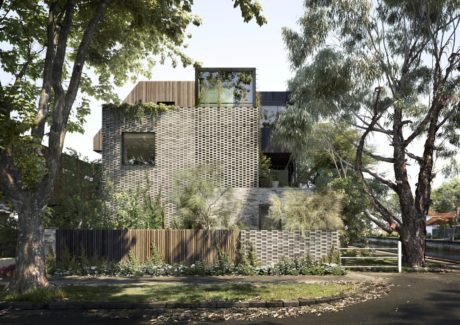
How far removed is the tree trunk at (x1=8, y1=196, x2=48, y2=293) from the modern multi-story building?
7.96m

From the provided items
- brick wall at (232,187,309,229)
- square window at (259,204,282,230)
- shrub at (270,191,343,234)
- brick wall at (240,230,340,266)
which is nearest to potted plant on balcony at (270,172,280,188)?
brick wall at (232,187,309,229)

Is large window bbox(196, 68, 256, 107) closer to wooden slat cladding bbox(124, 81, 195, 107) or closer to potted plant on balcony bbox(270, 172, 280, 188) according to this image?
potted plant on balcony bbox(270, 172, 280, 188)

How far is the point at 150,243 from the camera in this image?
16.5 meters

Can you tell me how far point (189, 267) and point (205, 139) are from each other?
6.20m

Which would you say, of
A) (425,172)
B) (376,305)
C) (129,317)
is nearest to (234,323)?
(129,317)

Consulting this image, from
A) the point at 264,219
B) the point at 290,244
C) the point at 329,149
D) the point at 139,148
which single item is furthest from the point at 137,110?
the point at 329,149

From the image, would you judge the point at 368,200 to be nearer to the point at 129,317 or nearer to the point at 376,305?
the point at 376,305

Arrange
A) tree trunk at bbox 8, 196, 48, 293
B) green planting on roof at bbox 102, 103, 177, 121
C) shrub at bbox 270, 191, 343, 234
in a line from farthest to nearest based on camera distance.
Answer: green planting on roof at bbox 102, 103, 177, 121 → shrub at bbox 270, 191, 343, 234 → tree trunk at bbox 8, 196, 48, 293

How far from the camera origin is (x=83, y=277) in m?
15.1

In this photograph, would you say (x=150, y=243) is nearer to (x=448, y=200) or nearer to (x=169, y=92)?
(x=169, y=92)

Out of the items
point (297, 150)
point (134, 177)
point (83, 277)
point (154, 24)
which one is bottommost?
point (83, 277)

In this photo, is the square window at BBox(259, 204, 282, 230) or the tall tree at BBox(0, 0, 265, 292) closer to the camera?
the tall tree at BBox(0, 0, 265, 292)

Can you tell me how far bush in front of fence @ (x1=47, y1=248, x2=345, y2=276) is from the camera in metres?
15.7

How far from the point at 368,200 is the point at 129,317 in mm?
13562
